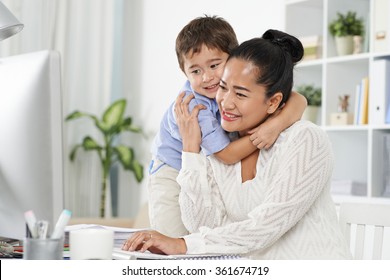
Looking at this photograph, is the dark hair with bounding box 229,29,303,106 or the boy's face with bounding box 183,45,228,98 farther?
the boy's face with bounding box 183,45,228,98

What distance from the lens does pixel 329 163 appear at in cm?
155

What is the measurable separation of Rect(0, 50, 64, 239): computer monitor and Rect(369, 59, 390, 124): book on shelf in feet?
7.78

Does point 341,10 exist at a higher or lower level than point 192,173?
higher

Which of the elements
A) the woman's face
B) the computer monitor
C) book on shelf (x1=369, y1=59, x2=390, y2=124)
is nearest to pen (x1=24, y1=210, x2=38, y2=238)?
the computer monitor

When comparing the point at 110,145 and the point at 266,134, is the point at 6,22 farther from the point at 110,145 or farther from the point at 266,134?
the point at 110,145

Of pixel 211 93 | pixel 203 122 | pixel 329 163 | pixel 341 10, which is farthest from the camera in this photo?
pixel 341 10

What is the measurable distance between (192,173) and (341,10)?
233 cm

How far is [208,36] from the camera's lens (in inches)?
73.5

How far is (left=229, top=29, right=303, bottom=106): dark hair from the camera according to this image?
5.16 ft

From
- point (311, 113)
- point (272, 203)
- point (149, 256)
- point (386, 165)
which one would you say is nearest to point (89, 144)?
point (311, 113)

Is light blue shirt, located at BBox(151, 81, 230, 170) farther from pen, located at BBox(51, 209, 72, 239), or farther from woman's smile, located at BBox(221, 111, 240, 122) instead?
pen, located at BBox(51, 209, 72, 239)

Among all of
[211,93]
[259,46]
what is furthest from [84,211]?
[259,46]

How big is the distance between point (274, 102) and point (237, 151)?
15 centimetres

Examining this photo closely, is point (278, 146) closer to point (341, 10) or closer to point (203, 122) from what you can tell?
point (203, 122)
